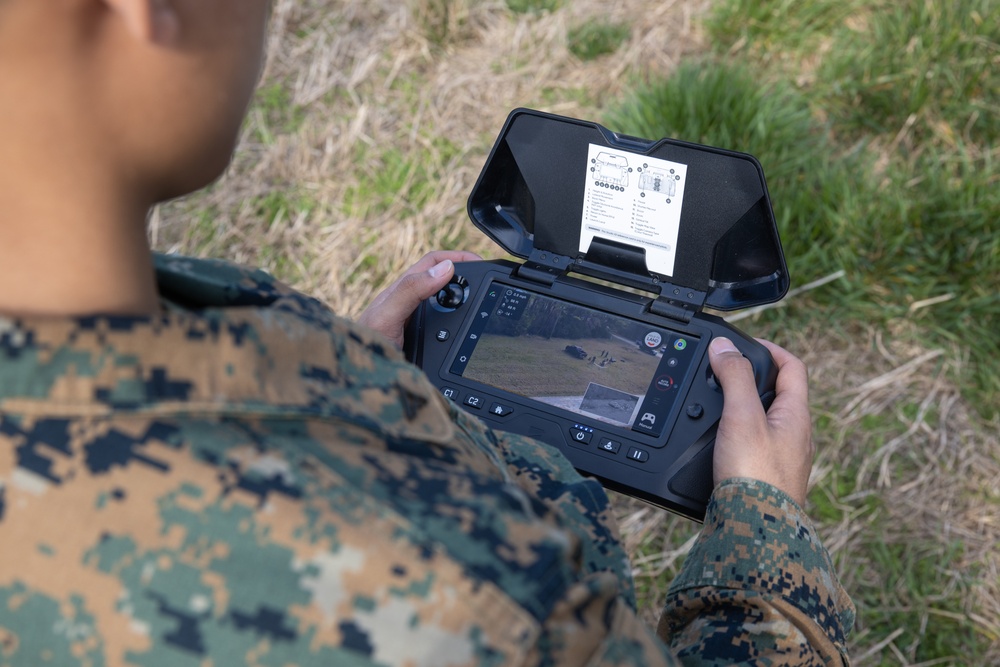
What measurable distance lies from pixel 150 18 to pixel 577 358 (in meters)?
0.84

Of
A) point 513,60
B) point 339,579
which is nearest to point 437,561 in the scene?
point 339,579

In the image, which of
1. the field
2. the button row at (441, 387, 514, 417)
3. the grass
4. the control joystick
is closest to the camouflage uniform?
the button row at (441, 387, 514, 417)

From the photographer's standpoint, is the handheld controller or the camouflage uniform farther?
the handheld controller

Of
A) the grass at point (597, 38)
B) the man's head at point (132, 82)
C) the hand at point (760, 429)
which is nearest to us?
the man's head at point (132, 82)

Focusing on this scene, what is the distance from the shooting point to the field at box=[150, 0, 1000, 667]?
1.74m

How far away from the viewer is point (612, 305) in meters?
1.29

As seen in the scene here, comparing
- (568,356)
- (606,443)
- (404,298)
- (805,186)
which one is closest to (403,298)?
(404,298)

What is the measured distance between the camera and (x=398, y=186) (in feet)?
7.86

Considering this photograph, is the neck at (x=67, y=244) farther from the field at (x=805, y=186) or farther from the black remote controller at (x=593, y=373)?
the field at (x=805, y=186)

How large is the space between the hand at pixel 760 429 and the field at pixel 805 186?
0.74 meters

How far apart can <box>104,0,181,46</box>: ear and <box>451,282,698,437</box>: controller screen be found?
2.55 ft

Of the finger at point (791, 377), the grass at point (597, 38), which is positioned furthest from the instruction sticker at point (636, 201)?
the grass at point (597, 38)

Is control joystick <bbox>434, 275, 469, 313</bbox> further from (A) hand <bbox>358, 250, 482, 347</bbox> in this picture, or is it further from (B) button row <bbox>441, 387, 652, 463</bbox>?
(B) button row <bbox>441, 387, 652, 463</bbox>

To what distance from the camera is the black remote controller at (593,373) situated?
1143 mm
